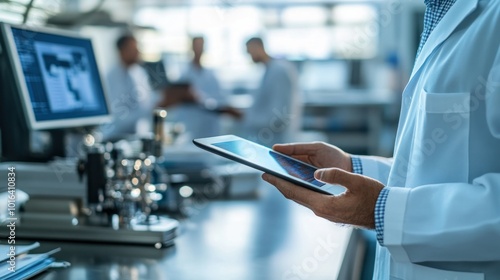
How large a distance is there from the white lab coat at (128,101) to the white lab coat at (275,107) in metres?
0.88

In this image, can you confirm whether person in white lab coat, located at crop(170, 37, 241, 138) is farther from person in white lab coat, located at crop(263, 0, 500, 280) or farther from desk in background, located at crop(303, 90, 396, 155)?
person in white lab coat, located at crop(263, 0, 500, 280)

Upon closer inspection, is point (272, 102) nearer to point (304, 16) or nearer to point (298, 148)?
point (298, 148)

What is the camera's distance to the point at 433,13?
1.18 metres

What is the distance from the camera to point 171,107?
16.5 feet

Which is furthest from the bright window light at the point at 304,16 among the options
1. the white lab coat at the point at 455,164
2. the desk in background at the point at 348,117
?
the white lab coat at the point at 455,164

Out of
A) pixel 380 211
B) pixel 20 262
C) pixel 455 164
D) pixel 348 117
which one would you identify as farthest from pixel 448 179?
pixel 348 117

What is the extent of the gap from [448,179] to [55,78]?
1038 millimetres

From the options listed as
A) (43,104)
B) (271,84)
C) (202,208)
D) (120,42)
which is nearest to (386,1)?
(271,84)

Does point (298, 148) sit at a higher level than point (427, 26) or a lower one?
lower

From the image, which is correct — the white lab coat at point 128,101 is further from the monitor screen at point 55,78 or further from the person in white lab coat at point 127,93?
the monitor screen at point 55,78

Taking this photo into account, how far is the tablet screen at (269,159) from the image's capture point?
1123 mm

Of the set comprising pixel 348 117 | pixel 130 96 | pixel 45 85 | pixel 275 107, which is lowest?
pixel 348 117

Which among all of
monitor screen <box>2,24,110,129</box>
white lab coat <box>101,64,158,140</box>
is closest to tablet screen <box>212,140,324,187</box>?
monitor screen <box>2,24,110,129</box>

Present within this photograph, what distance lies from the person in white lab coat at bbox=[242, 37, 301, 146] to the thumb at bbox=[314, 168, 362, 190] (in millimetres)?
3863
